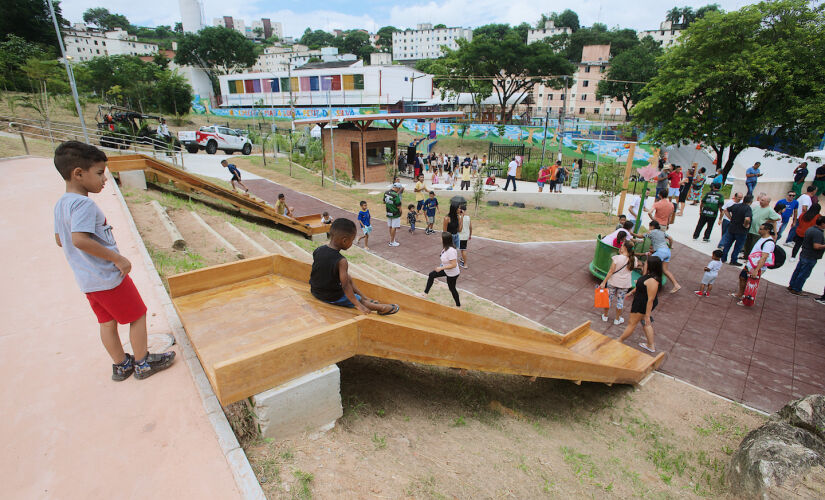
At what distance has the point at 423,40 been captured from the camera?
144000 millimetres

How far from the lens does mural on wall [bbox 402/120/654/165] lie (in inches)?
1200

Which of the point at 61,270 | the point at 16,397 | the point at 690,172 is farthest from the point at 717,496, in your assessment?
the point at 690,172

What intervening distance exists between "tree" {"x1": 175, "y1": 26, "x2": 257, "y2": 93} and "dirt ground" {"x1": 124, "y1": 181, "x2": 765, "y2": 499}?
76856 millimetres

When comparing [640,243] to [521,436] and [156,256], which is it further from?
[156,256]

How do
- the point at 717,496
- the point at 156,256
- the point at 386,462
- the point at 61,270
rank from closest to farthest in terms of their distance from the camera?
the point at 386,462 → the point at 717,496 → the point at 61,270 → the point at 156,256

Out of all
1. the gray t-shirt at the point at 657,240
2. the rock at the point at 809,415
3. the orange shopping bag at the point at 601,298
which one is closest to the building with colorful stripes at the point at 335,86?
the gray t-shirt at the point at 657,240

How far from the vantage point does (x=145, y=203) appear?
8.22m

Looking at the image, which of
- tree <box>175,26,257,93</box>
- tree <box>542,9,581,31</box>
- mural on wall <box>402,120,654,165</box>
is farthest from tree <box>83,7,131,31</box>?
mural on wall <box>402,120,654,165</box>

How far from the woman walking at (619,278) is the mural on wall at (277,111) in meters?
48.1

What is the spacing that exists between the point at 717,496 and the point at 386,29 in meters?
172

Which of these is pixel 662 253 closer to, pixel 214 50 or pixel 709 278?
pixel 709 278

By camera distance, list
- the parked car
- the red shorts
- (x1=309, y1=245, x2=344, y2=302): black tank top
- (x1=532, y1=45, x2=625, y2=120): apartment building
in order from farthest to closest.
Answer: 1. (x1=532, y1=45, x2=625, y2=120): apartment building
2. the parked car
3. (x1=309, y1=245, x2=344, y2=302): black tank top
4. the red shorts

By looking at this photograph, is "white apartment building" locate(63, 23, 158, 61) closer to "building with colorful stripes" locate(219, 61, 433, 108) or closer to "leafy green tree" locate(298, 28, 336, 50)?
"building with colorful stripes" locate(219, 61, 433, 108)

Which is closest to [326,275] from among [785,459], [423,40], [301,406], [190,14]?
[301,406]
